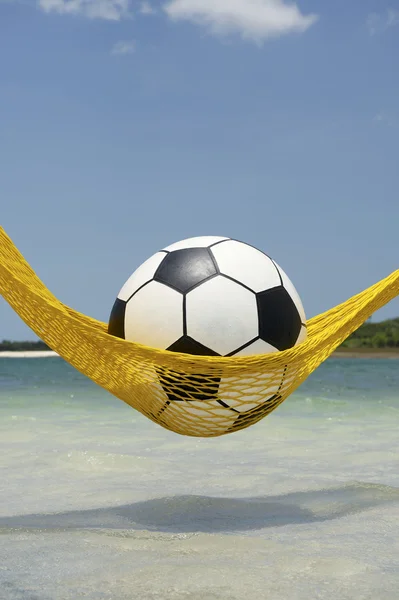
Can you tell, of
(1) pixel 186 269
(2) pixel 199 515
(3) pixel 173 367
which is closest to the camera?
(3) pixel 173 367

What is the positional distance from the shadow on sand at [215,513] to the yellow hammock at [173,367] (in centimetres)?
41

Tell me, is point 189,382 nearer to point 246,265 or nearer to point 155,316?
point 155,316

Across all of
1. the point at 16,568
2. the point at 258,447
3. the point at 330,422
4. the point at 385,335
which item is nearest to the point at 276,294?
the point at 16,568

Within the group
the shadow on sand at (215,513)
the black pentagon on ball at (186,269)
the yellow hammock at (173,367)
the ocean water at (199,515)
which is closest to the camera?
the ocean water at (199,515)

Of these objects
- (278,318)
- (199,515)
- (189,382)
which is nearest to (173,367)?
(189,382)

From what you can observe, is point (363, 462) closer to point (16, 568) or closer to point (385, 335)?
point (16, 568)

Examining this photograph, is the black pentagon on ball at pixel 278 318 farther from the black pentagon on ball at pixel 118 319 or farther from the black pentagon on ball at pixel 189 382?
the black pentagon on ball at pixel 118 319

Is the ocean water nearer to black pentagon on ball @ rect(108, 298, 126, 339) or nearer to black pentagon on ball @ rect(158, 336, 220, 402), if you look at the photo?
black pentagon on ball @ rect(158, 336, 220, 402)

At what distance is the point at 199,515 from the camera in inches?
124

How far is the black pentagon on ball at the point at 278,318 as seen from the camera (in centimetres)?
282

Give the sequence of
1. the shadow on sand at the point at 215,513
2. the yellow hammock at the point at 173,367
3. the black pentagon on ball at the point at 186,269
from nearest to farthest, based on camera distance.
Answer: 1. the yellow hammock at the point at 173,367
2. the black pentagon on ball at the point at 186,269
3. the shadow on sand at the point at 215,513

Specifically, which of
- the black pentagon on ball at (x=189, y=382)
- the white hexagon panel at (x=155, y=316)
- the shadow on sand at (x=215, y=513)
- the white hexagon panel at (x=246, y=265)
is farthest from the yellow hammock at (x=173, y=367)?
the shadow on sand at (x=215, y=513)

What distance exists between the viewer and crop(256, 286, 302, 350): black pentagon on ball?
282 centimetres

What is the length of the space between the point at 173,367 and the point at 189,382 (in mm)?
97
